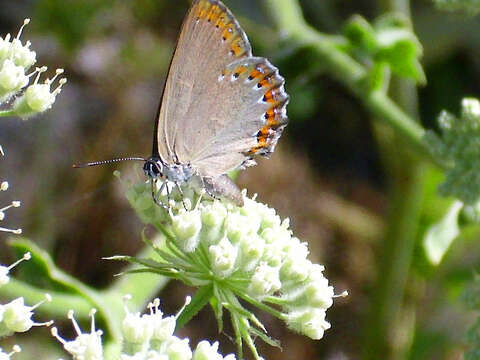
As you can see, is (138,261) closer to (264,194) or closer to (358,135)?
(264,194)

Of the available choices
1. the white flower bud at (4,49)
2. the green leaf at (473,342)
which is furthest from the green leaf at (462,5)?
the white flower bud at (4,49)

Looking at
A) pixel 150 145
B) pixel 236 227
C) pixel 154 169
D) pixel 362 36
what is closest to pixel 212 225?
pixel 236 227

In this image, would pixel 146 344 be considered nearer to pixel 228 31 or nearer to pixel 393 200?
pixel 228 31

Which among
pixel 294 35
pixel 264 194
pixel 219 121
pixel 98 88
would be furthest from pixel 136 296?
pixel 98 88

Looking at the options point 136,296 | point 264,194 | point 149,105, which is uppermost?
point 136,296

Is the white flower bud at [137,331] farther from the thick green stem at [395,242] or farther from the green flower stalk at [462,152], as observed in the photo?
the thick green stem at [395,242]

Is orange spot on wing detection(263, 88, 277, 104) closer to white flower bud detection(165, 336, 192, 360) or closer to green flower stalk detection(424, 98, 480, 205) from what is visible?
green flower stalk detection(424, 98, 480, 205)

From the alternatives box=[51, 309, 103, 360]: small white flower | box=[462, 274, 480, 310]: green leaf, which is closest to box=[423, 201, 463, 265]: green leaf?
box=[462, 274, 480, 310]: green leaf
